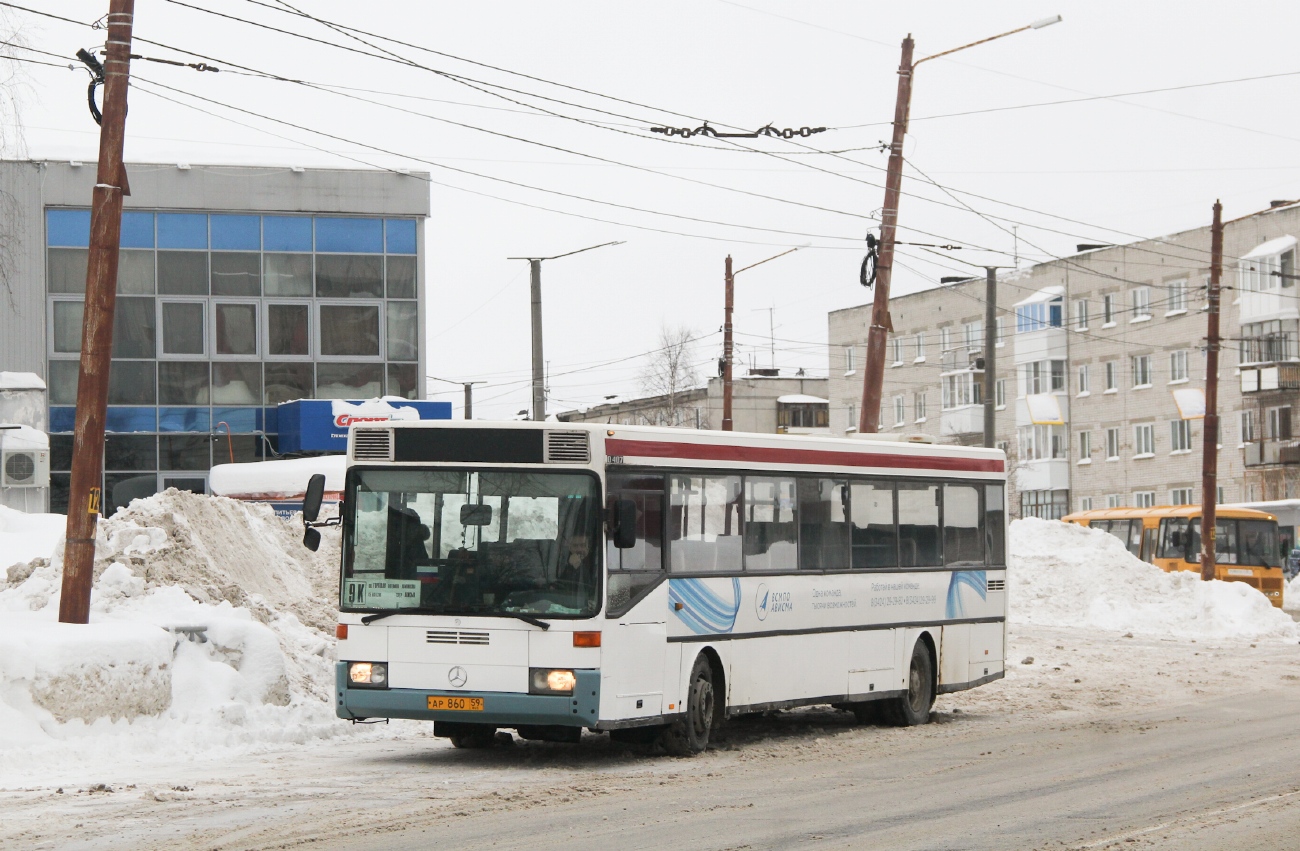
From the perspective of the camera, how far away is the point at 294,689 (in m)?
15.9

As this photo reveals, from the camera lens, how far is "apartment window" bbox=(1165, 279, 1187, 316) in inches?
2867

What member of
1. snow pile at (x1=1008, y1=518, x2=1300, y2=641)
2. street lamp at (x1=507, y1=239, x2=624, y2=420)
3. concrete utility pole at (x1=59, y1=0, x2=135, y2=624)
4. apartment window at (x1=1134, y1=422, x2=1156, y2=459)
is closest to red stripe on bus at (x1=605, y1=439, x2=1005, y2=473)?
concrete utility pole at (x1=59, y1=0, x2=135, y2=624)

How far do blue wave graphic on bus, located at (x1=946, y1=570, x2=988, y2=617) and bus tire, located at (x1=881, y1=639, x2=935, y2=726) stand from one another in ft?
2.02

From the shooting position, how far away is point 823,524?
53.5 ft

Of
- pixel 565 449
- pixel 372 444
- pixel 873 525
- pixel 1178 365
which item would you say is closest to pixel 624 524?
pixel 565 449

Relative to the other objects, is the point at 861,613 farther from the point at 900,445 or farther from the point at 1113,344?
the point at 1113,344

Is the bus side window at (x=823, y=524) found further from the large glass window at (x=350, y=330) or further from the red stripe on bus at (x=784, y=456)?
the large glass window at (x=350, y=330)

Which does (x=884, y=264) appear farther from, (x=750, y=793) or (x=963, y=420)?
(x=963, y=420)

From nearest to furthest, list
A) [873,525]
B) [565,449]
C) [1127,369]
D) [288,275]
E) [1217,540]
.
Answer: [565,449], [873,525], [288,275], [1217,540], [1127,369]

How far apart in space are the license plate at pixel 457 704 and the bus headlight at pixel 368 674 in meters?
0.40

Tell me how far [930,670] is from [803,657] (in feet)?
8.77

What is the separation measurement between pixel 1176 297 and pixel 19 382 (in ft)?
172

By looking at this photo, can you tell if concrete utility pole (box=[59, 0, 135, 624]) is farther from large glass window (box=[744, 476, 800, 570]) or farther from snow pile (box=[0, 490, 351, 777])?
large glass window (box=[744, 476, 800, 570])

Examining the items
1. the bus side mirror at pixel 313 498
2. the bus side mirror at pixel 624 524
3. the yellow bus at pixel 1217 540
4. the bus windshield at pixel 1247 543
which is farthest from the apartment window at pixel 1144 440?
the bus side mirror at pixel 313 498
